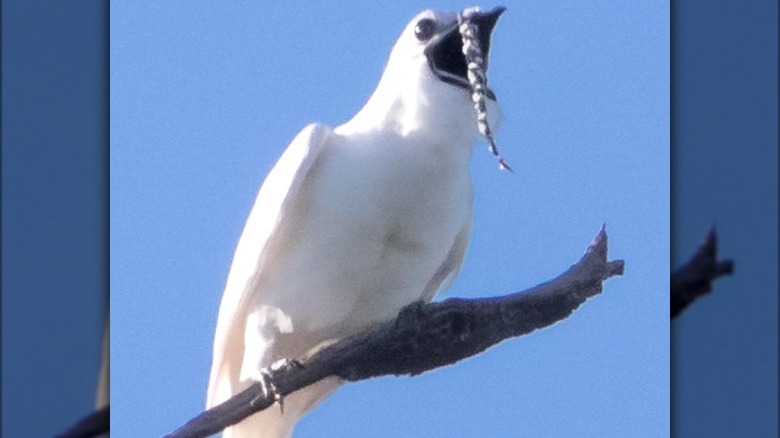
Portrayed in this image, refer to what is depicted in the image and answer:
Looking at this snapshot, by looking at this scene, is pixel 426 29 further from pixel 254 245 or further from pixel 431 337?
pixel 431 337

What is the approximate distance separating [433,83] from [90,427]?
1.49m

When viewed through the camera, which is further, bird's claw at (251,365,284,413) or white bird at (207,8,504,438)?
white bird at (207,8,504,438)

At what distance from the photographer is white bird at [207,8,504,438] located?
206 centimetres

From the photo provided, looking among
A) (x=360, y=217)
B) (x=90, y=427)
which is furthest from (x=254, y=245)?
(x=90, y=427)

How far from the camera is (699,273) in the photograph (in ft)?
2.36

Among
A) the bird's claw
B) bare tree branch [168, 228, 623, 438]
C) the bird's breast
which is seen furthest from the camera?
the bird's breast

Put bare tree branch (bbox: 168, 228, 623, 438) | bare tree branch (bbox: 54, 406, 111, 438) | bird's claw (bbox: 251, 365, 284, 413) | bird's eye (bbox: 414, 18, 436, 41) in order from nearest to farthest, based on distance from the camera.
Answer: bare tree branch (bbox: 54, 406, 111, 438) → bare tree branch (bbox: 168, 228, 623, 438) → bird's claw (bbox: 251, 365, 284, 413) → bird's eye (bbox: 414, 18, 436, 41)

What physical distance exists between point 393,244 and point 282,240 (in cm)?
19

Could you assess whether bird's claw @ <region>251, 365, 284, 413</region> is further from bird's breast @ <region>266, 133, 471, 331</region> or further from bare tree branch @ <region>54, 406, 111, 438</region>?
bare tree branch @ <region>54, 406, 111, 438</region>

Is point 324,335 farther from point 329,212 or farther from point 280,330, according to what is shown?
point 329,212

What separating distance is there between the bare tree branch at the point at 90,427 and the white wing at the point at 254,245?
139 cm

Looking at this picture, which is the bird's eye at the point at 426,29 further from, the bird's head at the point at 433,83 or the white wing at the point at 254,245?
the white wing at the point at 254,245

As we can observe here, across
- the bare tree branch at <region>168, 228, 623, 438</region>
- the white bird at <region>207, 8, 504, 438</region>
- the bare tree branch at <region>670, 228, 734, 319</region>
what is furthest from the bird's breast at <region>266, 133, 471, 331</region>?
the bare tree branch at <region>670, 228, 734, 319</region>

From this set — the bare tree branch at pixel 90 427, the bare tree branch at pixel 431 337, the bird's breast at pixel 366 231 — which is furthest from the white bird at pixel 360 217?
the bare tree branch at pixel 90 427
